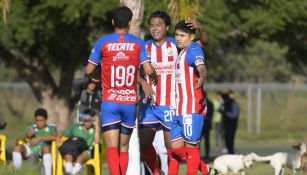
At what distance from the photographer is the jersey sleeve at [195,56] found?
14.5m

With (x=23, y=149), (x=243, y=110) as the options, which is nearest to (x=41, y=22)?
(x=23, y=149)

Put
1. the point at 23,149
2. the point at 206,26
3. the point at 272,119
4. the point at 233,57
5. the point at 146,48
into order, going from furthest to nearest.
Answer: the point at 233,57 < the point at 272,119 < the point at 206,26 < the point at 23,149 < the point at 146,48

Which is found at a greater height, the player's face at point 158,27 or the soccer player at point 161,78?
the player's face at point 158,27

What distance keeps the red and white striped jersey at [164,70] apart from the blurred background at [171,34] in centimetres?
139

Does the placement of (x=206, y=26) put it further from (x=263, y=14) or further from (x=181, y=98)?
(x=181, y=98)

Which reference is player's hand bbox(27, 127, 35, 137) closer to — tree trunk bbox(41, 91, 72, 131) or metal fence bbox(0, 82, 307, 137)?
tree trunk bbox(41, 91, 72, 131)

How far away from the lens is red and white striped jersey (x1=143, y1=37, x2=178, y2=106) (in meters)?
15.6

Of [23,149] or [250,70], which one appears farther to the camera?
[250,70]

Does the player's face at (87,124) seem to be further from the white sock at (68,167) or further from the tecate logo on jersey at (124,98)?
the tecate logo on jersey at (124,98)

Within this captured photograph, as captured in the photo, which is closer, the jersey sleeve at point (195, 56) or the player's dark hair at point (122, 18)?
the player's dark hair at point (122, 18)

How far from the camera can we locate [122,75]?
1438 cm

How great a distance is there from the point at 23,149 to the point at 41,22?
10161mm

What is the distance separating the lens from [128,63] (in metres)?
14.4

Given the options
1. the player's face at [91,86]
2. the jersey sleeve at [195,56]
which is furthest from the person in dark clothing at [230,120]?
the jersey sleeve at [195,56]
